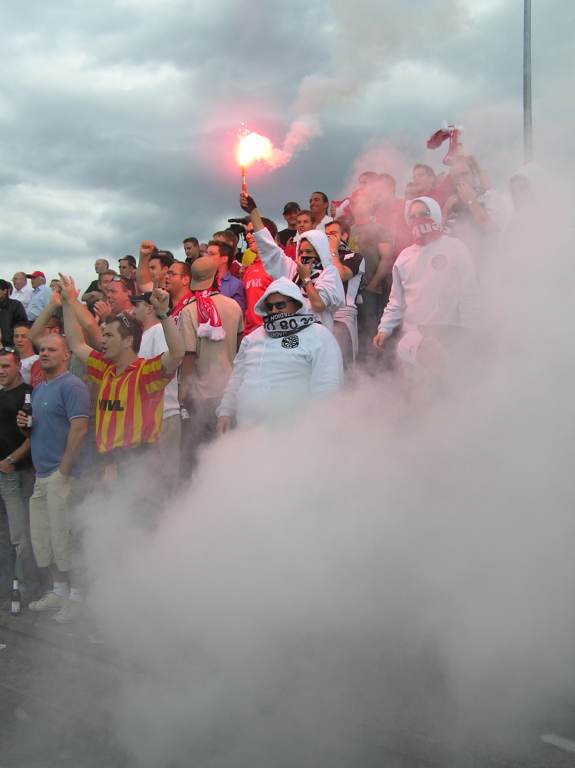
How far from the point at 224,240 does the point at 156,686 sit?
4285mm

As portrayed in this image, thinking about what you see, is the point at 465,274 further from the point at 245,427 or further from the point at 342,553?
the point at 342,553

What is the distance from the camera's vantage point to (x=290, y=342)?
14.8 feet

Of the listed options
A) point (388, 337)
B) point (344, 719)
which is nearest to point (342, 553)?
point (344, 719)

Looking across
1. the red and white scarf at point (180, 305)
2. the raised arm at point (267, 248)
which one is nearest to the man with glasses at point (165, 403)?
the red and white scarf at point (180, 305)

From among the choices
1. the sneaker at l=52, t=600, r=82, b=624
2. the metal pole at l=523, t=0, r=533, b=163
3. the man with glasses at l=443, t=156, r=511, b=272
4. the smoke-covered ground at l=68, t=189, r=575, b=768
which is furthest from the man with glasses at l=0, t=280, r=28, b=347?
the metal pole at l=523, t=0, r=533, b=163

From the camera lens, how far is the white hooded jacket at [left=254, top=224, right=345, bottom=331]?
5285 mm

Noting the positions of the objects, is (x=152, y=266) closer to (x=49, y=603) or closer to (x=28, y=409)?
(x=28, y=409)

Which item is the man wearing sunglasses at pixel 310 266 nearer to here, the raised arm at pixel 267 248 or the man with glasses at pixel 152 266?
the raised arm at pixel 267 248

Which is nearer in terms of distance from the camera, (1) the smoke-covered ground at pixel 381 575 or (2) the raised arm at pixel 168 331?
(1) the smoke-covered ground at pixel 381 575

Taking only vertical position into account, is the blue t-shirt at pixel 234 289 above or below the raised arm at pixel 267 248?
below

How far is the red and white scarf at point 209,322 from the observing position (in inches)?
213

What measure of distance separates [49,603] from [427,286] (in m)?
3.30

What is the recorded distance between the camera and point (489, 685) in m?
A: 2.83

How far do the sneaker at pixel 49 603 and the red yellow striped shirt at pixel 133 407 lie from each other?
3.75ft
